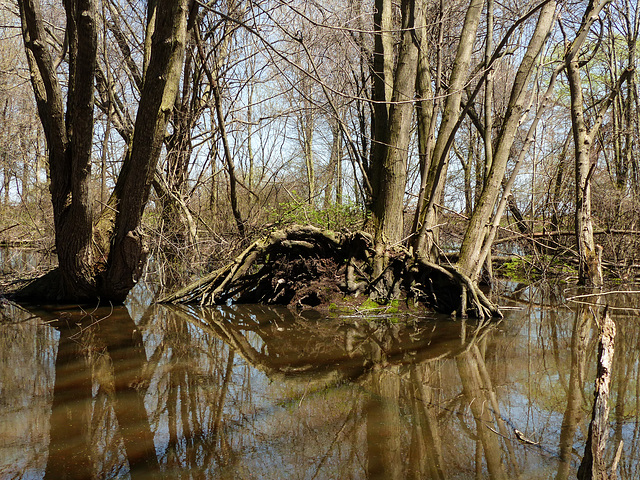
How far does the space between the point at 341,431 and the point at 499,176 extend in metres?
5.22

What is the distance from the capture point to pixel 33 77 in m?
6.64

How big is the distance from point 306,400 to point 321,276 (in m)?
4.30

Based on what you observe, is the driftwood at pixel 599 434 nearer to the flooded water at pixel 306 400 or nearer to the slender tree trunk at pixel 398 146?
the flooded water at pixel 306 400

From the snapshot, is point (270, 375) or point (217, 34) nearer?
point (270, 375)

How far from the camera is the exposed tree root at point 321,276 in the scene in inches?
288

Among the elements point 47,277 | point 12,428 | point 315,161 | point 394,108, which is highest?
point 315,161

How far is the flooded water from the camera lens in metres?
2.69

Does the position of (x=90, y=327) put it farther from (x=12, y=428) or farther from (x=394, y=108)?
(x=394, y=108)

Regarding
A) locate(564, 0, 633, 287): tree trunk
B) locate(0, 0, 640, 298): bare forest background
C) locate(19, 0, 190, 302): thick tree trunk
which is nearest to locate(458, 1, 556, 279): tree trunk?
locate(0, 0, 640, 298): bare forest background

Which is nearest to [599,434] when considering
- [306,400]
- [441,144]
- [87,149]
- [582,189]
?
[306,400]

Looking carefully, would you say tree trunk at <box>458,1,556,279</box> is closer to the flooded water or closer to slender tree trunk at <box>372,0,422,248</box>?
slender tree trunk at <box>372,0,422,248</box>

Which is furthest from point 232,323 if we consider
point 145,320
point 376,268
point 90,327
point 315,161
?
point 315,161

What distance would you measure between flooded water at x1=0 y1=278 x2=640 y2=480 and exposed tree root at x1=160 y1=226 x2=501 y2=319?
106 centimetres

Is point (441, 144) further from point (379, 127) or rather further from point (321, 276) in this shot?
point (321, 276)
